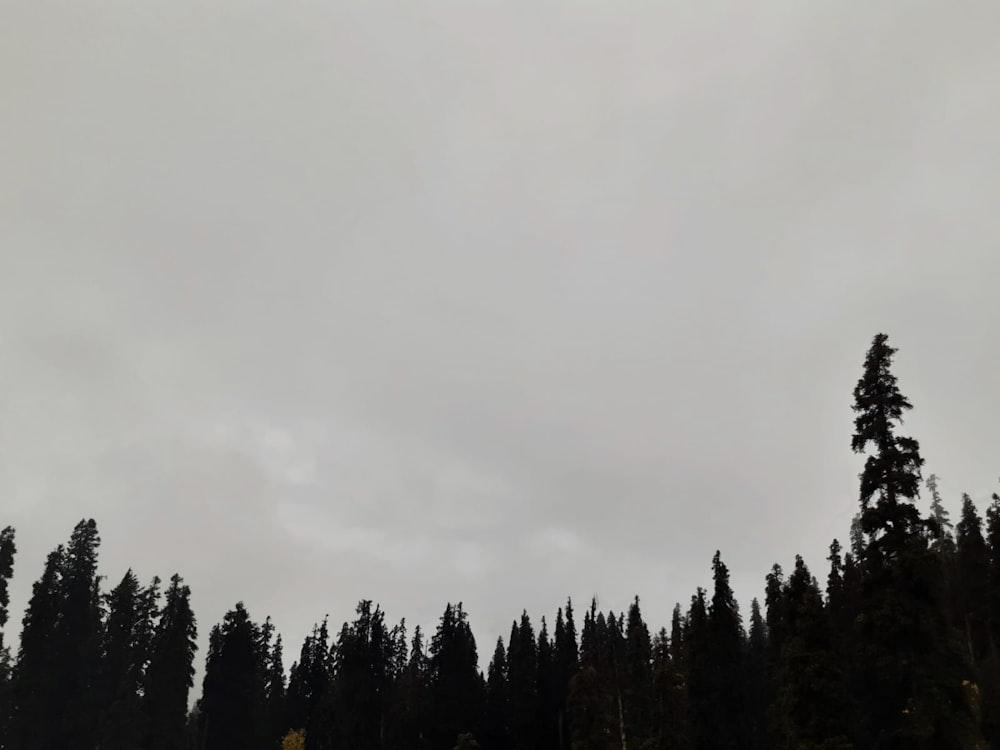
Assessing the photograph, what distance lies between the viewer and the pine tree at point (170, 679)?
79062mm

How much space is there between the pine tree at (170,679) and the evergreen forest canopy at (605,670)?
0.19 metres

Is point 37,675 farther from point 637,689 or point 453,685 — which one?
point 637,689

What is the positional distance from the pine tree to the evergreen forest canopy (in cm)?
19

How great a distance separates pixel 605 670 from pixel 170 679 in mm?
48738

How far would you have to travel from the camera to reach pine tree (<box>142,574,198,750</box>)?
79062 mm

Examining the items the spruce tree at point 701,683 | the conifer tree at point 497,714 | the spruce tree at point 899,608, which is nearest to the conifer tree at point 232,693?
the conifer tree at point 497,714

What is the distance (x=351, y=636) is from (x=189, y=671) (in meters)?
Result: 22.9

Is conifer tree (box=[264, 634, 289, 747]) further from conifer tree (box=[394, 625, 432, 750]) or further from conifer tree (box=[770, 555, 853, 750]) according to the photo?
conifer tree (box=[770, 555, 853, 750])

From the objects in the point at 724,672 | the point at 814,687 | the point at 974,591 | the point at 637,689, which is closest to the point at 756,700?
the point at 724,672

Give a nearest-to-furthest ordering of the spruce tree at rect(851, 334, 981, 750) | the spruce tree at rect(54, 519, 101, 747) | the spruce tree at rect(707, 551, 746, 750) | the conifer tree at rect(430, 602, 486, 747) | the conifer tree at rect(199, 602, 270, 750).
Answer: the spruce tree at rect(851, 334, 981, 750) → the spruce tree at rect(707, 551, 746, 750) → the spruce tree at rect(54, 519, 101, 747) → the conifer tree at rect(430, 602, 486, 747) → the conifer tree at rect(199, 602, 270, 750)

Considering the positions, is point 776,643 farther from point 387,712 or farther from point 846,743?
point 387,712

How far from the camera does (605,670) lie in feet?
305

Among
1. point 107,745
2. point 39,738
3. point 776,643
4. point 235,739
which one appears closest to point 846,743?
point 776,643

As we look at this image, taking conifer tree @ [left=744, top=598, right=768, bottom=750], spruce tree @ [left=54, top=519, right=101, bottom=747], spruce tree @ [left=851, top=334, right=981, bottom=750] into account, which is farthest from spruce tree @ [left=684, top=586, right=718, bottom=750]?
spruce tree @ [left=54, top=519, right=101, bottom=747]
